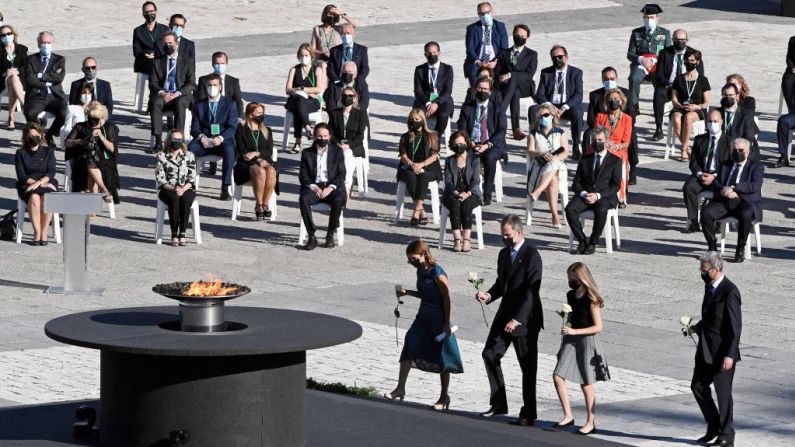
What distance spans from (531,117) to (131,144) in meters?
6.35

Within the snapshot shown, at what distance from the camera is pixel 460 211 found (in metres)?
23.0

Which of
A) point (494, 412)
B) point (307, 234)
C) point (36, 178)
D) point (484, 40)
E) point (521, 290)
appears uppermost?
point (484, 40)

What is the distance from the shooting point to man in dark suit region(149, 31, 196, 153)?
27.9m

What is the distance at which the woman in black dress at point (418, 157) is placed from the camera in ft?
79.3

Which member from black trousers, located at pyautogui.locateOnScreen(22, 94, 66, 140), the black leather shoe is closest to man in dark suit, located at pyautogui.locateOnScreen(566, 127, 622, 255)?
the black leather shoe

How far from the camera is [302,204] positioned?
75.8 ft

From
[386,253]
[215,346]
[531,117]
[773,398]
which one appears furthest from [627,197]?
[215,346]

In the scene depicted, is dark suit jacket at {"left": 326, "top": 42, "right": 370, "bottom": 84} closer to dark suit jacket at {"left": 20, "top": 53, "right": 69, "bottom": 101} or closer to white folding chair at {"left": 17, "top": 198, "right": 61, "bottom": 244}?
dark suit jacket at {"left": 20, "top": 53, "right": 69, "bottom": 101}

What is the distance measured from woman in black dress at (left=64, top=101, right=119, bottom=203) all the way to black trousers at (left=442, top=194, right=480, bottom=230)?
4551 millimetres

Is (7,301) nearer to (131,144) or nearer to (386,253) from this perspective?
(386,253)

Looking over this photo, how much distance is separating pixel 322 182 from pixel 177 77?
5.53m

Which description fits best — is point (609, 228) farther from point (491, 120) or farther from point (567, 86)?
point (567, 86)

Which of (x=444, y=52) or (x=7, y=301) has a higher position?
(x=444, y=52)

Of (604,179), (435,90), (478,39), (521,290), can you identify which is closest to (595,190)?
(604,179)
